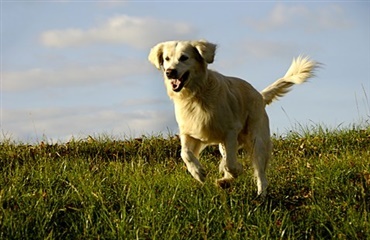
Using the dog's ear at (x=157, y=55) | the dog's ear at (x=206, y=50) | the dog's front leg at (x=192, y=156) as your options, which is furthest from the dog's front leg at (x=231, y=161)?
the dog's ear at (x=157, y=55)

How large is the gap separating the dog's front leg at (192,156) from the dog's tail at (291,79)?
82.9 inches

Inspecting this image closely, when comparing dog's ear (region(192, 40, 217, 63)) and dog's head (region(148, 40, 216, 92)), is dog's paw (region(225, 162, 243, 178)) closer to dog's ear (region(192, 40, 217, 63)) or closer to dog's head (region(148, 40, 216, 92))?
dog's head (region(148, 40, 216, 92))

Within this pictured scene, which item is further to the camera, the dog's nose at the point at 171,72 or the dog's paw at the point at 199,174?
the dog's nose at the point at 171,72

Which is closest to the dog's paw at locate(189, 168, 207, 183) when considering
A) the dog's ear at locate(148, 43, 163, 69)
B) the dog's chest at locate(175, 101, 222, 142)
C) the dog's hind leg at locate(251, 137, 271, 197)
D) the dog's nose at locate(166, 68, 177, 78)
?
the dog's chest at locate(175, 101, 222, 142)

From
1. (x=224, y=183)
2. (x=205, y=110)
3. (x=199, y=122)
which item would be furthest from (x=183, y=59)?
(x=224, y=183)

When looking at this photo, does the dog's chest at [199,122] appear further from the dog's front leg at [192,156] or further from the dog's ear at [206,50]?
the dog's ear at [206,50]

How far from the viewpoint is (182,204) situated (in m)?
6.92

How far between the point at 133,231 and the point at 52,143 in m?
6.24

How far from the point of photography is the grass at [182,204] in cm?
641

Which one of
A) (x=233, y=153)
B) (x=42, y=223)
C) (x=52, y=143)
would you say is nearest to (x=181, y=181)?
(x=233, y=153)

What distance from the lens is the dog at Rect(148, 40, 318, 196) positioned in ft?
26.1

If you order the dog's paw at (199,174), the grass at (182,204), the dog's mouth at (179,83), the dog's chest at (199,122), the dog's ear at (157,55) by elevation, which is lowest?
the grass at (182,204)

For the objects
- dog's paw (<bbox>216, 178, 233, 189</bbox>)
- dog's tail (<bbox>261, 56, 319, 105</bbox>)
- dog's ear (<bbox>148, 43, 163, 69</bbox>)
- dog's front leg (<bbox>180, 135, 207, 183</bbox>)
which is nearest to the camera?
dog's paw (<bbox>216, 178, 233, 189</bbox>)

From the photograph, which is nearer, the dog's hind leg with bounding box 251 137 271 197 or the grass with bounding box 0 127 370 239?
the grass with bounding box 0 127 370 239
